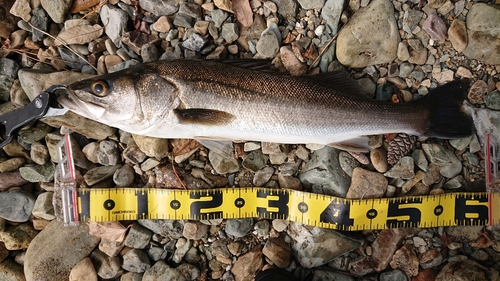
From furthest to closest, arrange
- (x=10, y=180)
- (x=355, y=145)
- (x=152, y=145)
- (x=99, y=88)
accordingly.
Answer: (x=10, y=180) < (x=152, y=145) < (x=355, y=145) < (x=99, y=88)

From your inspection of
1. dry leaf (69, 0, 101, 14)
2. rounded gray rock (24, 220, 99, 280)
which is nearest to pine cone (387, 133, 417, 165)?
rounded gray rock (24, 220, 99, 280)

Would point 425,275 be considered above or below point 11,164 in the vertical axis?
below

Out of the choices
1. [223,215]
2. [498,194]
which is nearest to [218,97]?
[223,215]

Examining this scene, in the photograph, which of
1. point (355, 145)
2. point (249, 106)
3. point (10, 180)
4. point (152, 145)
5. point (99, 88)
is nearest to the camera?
point (99, 88)

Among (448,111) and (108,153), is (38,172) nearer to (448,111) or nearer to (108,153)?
(108,153)

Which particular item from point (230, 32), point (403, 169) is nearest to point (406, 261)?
point (403, 169)

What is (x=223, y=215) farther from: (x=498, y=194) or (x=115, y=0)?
(x=498, y=194)

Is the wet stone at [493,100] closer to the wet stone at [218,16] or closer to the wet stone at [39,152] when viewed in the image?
the wet stone at [218,16]
